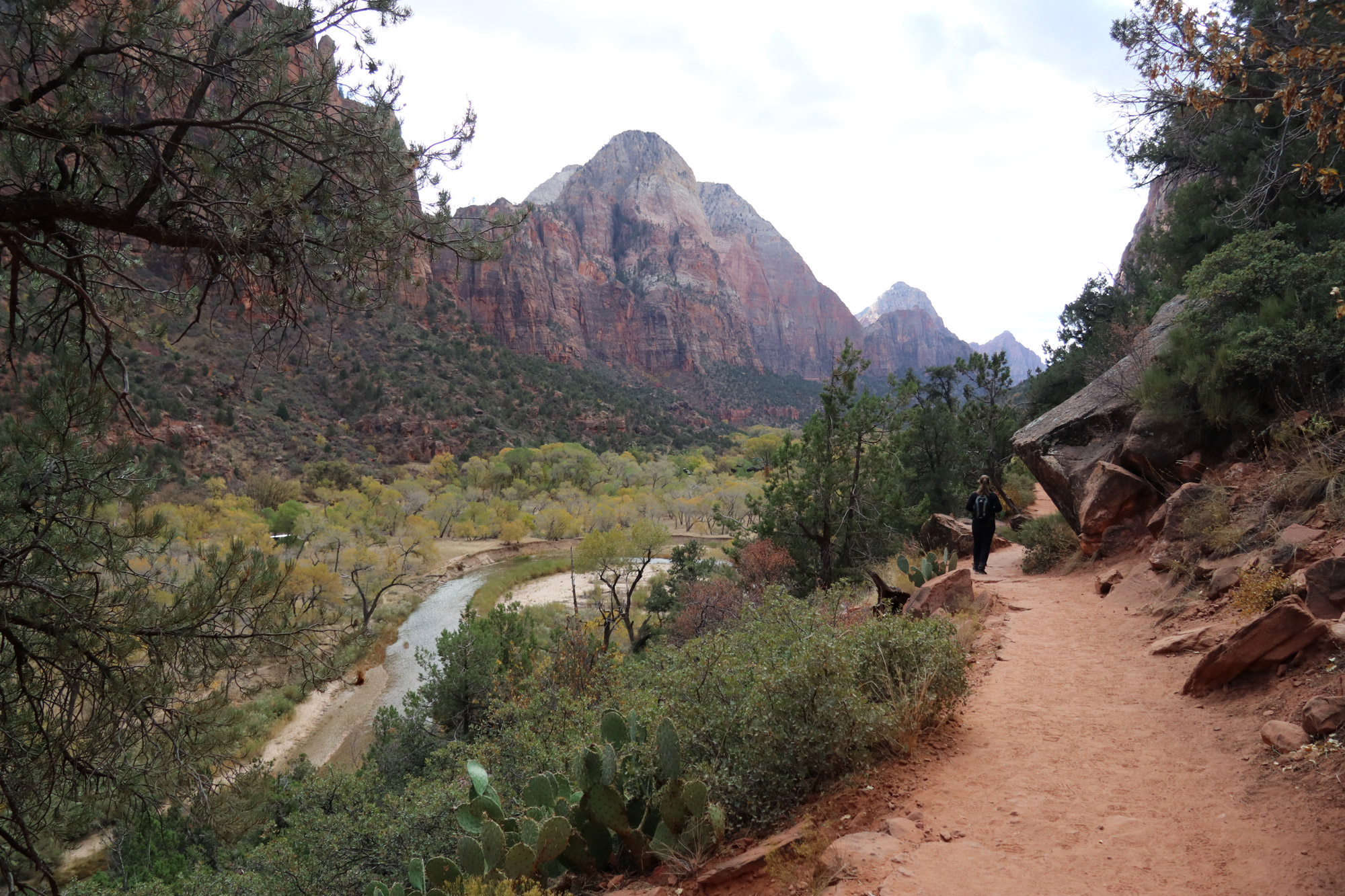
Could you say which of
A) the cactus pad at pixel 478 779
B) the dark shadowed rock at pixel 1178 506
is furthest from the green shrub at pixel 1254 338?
the cactus pad at pixel 478 779

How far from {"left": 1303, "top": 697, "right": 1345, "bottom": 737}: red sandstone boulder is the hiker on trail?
21.3 feet

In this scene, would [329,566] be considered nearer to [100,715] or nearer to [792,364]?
[100,715]

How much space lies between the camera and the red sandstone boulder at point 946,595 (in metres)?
8.16

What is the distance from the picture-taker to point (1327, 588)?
15.4 ft

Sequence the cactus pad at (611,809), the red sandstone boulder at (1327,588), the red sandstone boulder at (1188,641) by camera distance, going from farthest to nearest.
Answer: the red sandstone boulder at (1188,641)
the red sandstone boulder at (1327,588)
the cactus pad at (611,809)

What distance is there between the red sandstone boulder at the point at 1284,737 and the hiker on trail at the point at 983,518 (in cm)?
633

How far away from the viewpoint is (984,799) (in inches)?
158

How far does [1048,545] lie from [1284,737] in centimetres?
788

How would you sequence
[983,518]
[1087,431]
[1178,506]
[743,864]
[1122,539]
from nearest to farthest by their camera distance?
[743,864] → [1178,506] → [1122,539] → [983,518] → [1087,431]

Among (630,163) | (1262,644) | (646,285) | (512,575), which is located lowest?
(512,575)

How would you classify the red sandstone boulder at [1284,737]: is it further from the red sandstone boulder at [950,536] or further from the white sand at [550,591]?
the white sand at [550,591]

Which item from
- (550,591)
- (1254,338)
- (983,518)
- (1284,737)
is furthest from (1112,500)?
(550,591)

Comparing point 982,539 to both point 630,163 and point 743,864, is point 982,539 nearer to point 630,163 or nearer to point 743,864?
point 743,864

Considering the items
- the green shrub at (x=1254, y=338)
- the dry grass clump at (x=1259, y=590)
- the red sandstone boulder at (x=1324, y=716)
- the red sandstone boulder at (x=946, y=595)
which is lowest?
the red sandstone boulder at (x=946, y=595)
